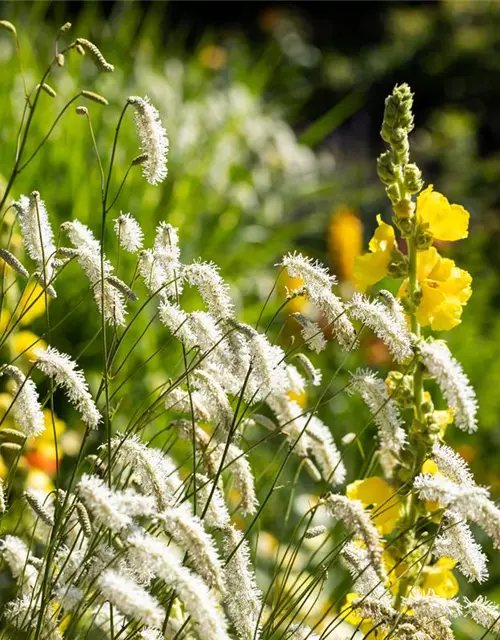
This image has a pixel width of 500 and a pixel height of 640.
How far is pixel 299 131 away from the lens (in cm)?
1051

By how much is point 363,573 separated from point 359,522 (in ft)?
0.42

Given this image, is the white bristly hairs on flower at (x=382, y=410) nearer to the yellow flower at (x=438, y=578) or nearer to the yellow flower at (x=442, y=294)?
the yellow flower at (x=442, y=294)

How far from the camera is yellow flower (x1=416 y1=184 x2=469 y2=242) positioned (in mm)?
1607

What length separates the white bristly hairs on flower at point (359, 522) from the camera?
128 centimetres

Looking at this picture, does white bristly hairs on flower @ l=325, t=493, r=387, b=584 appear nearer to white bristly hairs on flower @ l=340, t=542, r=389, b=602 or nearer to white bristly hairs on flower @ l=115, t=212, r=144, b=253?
white bristly hairs on flower @ l=340, t=542, r=389, b=602

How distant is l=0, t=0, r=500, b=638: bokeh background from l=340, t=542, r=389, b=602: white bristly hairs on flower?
25cm

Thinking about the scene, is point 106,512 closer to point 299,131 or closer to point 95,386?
point 95,386

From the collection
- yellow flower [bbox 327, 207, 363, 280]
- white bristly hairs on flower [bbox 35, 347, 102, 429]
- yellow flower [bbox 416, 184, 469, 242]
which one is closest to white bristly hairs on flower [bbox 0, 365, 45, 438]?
white bristly hairs on flower [bbox 35, 347, 102, 429]

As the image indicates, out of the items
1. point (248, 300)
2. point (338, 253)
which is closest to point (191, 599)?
point (248, 300)

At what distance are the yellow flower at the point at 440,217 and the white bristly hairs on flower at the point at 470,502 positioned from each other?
1.67 ft

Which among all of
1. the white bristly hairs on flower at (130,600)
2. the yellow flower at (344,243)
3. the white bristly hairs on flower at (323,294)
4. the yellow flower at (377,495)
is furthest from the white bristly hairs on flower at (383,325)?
the yellow flower at (344,243)

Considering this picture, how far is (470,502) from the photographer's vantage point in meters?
1.16

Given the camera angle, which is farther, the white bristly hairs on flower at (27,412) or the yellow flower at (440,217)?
the yellow flower at (440,217)

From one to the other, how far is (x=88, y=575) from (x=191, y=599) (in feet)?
0.92
